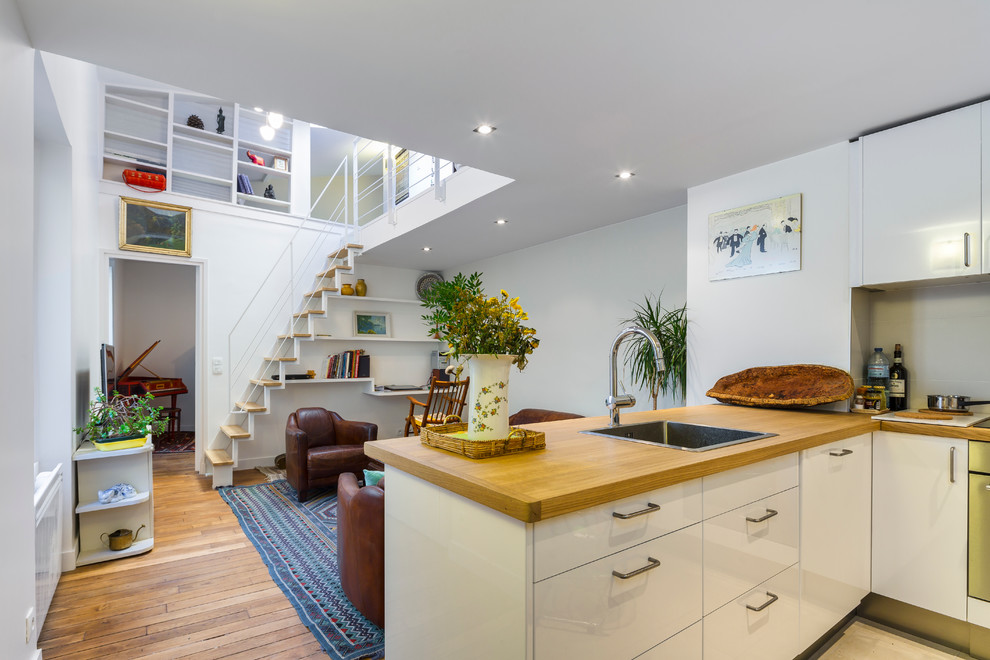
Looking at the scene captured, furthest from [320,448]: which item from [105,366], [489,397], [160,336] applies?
[160,336]

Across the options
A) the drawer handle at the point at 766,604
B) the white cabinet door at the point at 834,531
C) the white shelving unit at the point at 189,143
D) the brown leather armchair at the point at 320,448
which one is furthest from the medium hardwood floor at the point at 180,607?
the white shelving unit at the point at 189,143

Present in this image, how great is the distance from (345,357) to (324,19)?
15.0 ft

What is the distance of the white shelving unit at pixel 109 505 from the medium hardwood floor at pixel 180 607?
0.34ft

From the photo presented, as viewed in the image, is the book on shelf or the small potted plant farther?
the book on shelf

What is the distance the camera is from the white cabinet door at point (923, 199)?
2.12 meters

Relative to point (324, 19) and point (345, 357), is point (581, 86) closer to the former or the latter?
point (324, 19)

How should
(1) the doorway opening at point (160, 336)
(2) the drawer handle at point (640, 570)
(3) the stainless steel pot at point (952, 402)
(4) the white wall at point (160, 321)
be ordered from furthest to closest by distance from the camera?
(4) the white wall at point (160, 321) < (1) the doorway opening at point (160, 336) < (3) the stainless steel pot at point (952, 402) < (2) the drawer handle at point (640, 570)

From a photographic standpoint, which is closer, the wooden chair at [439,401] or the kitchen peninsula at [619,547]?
the kitchen peninsula at [619,547]

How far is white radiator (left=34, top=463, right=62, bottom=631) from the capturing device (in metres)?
2.11

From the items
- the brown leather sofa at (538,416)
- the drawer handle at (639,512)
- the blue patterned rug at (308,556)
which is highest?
the drawer handle at (639,512)

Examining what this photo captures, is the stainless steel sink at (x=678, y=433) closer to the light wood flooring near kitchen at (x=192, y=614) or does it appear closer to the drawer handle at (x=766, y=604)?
the drawer handle at (x=766, y=604)

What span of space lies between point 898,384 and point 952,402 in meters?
0.22

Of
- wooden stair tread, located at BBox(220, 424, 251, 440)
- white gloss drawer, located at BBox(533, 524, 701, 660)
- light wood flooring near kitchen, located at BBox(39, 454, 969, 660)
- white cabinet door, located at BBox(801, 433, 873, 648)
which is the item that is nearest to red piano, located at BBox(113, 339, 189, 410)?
wooden stair tread, located at BBox(220, 424, 251, 440)

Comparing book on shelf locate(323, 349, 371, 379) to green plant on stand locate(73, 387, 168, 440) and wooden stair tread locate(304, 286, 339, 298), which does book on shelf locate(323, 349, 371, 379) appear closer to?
wooden stair tread locate(304, 286, 339, 298)
